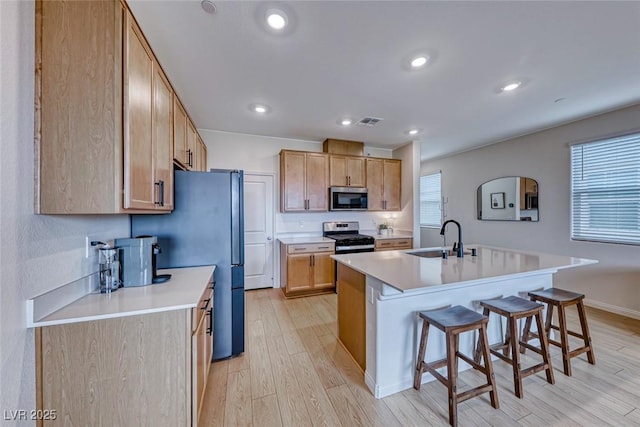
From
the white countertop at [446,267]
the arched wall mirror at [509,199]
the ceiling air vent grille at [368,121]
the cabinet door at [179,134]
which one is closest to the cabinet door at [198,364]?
the white countertop at [446,267]

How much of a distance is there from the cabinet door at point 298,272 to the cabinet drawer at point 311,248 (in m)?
0.08

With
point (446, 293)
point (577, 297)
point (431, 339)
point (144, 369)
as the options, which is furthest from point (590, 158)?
point (144, 369)

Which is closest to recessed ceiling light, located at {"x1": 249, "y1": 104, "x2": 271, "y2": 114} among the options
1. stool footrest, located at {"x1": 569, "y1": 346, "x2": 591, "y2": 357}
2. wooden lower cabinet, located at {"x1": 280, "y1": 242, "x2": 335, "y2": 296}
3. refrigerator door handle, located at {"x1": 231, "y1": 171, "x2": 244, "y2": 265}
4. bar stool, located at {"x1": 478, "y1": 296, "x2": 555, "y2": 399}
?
refrigerator door handle, located at {"x1": 231, "y1": 171, "x2": 244, "y2": 265}

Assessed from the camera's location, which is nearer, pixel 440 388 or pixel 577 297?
pixel 440 388

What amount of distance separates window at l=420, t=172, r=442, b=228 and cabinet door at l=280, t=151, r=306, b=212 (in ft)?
11.9

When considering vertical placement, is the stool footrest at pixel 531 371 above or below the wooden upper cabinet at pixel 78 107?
below

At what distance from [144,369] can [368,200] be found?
388 cm

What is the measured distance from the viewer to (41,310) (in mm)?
1118

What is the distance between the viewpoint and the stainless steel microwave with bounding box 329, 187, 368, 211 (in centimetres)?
422

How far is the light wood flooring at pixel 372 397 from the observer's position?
1589 mm

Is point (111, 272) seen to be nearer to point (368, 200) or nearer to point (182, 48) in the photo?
point (182, 48)

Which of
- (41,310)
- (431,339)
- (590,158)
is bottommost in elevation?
(431,339)

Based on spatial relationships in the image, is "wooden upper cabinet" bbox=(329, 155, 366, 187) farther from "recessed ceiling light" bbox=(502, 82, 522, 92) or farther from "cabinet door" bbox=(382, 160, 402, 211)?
"recessed ceiling light" bbox=(502, 82, 522, 92)

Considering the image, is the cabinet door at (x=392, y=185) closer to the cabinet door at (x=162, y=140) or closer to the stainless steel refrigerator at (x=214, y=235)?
the stainless steel refrigerator at (x=214, y=235)
